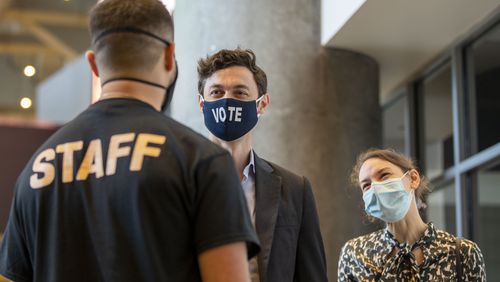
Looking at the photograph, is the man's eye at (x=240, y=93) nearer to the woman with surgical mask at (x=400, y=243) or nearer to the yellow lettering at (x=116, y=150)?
the woman with surgical mask at (x=400, y=243)

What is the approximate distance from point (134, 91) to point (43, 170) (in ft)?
0.92

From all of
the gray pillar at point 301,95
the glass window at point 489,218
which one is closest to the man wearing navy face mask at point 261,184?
the gray pillar at point 301,95

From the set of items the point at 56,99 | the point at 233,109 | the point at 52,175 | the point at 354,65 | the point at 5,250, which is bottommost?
the point at 5,250

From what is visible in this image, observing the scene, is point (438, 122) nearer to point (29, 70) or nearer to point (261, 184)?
point (261, 184)

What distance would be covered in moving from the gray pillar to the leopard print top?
216 cm

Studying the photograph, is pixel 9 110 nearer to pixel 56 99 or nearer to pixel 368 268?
pixel 56 99

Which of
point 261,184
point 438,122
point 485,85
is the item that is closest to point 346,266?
point 261,184

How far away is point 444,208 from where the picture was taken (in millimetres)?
7668

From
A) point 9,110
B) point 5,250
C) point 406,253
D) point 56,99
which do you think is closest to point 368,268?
point 406,253

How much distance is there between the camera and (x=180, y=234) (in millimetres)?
2051

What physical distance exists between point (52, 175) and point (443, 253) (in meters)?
2.29

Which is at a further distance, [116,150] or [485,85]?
[485,85]

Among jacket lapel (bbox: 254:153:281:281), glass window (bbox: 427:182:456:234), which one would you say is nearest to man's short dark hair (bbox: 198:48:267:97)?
jacket lapel (bbox: 254:153:281:281)

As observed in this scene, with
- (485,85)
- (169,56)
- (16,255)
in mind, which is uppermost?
(485,85)
